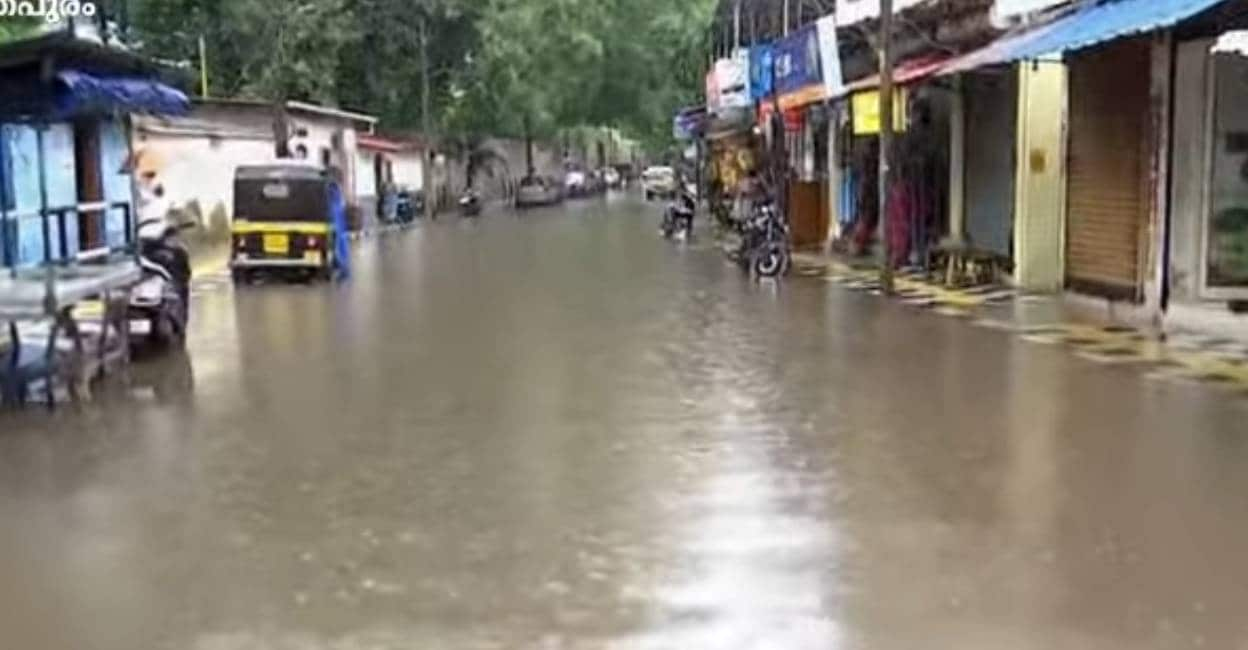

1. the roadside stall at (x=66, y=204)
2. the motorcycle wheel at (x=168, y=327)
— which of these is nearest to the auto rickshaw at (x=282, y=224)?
the roadside stall at (x=66, y=204)

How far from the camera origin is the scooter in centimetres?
1611

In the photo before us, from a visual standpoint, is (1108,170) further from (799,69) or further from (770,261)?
(799,69)

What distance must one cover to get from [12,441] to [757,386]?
546 centimetres

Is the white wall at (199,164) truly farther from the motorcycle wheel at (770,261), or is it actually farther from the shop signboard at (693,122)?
the shop signboard at (693,122)

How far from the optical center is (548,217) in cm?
5497

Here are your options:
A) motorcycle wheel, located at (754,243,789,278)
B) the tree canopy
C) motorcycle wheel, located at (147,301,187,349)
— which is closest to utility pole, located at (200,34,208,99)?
the tree canopy

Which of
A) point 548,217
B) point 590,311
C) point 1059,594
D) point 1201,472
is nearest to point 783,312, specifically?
point 590,311

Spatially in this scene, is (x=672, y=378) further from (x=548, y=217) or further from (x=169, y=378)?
(x=548, y=217)

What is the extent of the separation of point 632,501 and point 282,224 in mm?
17877

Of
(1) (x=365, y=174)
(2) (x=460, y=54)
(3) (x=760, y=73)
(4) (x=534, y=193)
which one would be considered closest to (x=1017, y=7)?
(3) (x=760, y=73)

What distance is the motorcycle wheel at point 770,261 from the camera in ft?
82.0

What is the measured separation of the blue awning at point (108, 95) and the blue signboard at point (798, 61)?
43.8ft

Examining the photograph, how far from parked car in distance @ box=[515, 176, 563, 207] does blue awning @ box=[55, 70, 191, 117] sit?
50852mm

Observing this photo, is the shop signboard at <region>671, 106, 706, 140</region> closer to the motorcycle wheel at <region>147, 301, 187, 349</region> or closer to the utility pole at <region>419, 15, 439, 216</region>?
the utility pole at <region>419, 15, 439, 216</region>
